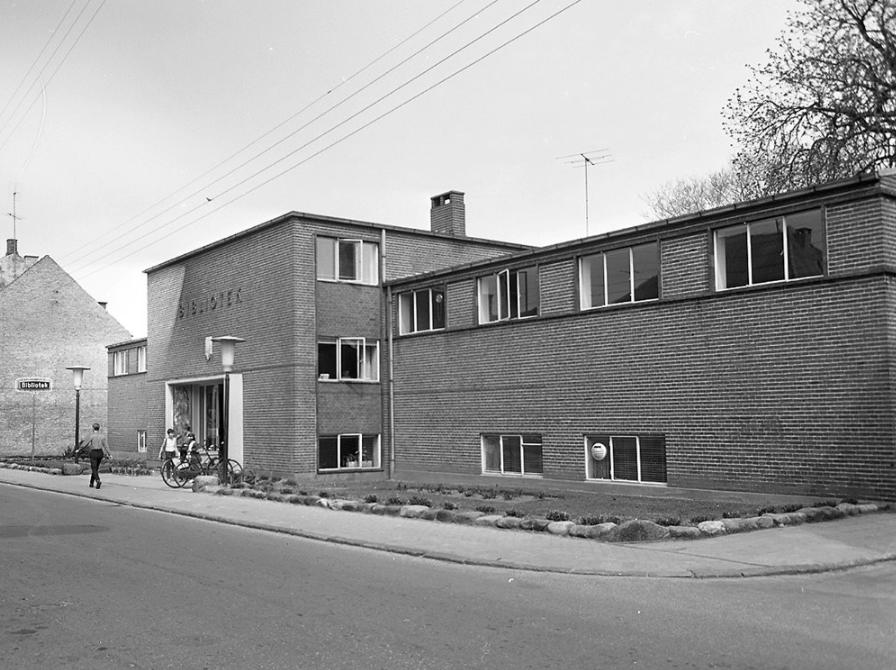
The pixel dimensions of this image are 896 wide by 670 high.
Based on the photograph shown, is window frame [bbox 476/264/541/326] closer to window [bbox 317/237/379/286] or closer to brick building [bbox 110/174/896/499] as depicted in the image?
brick building [bbox 110/174/896/499]

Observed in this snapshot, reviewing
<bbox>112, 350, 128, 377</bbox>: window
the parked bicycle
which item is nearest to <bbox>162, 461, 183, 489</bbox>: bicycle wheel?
the parked bicycle

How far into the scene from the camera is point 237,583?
9141 millimetres

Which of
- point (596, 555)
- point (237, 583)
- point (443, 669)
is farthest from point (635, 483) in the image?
point (443, 669)

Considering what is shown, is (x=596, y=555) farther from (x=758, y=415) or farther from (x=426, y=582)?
(x=758, y=415)

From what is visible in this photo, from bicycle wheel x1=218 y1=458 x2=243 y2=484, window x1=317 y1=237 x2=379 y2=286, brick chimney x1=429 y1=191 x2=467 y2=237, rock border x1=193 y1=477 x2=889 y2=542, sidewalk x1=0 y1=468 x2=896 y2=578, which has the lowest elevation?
sidewalk x1=0 y1=468 x2=896 y2=578

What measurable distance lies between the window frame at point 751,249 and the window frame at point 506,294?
4862 mm

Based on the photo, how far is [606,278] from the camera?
19.7m

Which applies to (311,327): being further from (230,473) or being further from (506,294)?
(506,294)

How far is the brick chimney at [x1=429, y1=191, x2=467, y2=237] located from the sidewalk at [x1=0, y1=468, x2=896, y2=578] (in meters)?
14.7

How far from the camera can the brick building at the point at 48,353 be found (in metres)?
47.2

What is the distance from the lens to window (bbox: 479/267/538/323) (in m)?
21.5

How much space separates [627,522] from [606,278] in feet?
27.7

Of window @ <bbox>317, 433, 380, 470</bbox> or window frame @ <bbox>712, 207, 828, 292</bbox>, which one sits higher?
window frame @ <bbox>712, 207, 828, 292</bbox>

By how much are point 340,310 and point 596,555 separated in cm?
1565
